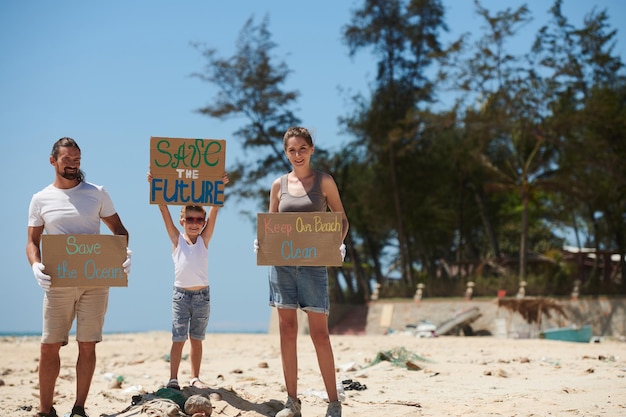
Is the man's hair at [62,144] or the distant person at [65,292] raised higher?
the man's hair at [62,144]

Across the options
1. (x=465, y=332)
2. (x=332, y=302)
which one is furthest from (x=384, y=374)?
(x=332, y=302)

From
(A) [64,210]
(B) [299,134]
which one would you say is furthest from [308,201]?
(A) [64,210]

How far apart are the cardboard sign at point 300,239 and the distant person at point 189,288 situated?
72 cm

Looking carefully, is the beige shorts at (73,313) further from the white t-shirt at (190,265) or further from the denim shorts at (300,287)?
the denim shorts at (300,287)

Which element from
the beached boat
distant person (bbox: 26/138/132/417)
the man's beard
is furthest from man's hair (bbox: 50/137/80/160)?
the beached boat

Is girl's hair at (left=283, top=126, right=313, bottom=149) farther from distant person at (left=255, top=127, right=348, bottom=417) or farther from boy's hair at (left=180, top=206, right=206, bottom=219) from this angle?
boy's hair at (left=180, top=206, right=206, bottom=219)

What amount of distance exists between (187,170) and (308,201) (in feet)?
3.49

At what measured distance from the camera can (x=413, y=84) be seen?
29375 mm

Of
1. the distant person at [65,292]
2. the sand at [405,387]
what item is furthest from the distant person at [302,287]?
the distant person at [65,292]

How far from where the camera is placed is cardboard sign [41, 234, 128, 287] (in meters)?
5.25

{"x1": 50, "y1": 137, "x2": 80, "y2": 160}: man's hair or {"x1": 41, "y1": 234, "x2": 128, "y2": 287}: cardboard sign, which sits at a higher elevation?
{"x1": 50, "y1": 137, "x2": 80, "y2": 160}: man's hair

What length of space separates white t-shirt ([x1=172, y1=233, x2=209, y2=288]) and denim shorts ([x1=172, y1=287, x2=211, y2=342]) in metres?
0.07

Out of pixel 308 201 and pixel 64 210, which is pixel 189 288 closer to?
pixel 64 210

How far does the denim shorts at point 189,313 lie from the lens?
225 inches
